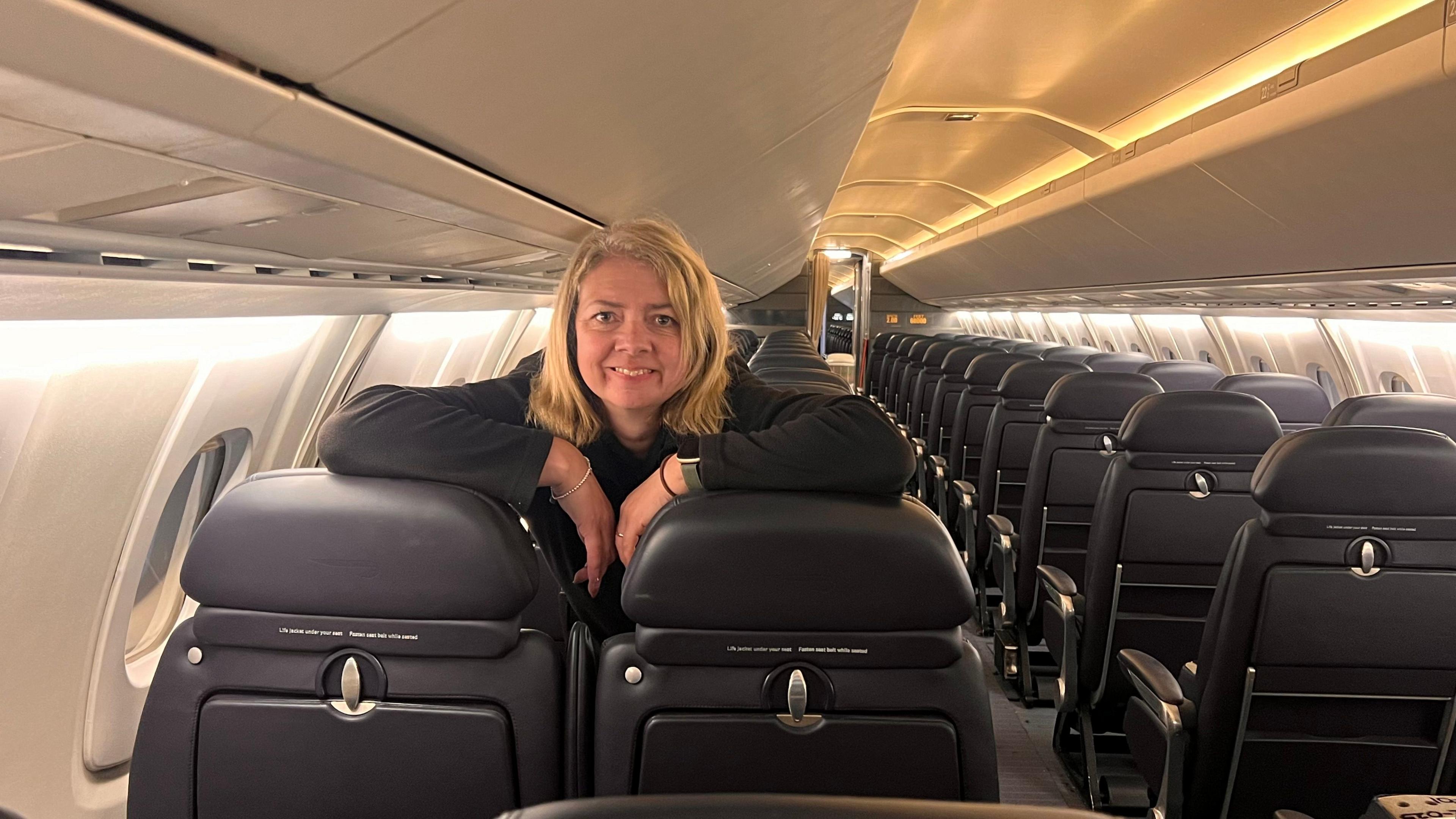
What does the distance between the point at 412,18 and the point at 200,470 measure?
3.15 meters

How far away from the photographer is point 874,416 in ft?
6.60

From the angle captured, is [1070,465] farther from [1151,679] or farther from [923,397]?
[923,397]

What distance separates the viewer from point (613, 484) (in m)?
2.44

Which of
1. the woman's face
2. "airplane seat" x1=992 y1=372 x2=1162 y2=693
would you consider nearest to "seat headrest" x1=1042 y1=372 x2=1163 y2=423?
"airplane seat" x1=992 y1=372 x2=1162 y2=693

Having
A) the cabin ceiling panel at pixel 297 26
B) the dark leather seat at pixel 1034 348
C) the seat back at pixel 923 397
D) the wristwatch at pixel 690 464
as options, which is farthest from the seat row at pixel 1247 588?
the dark leather seat at pixel 1034 348

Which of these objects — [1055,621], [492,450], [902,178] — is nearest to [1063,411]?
[1055,621]

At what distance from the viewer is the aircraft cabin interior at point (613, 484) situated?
146 cm

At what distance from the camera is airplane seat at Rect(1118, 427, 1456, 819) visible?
2.57 metres

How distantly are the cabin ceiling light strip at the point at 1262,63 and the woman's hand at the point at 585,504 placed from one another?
3.05m

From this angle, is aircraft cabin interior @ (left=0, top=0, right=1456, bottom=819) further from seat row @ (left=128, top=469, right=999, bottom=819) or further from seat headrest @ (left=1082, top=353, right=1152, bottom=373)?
seat headrest @ (left=1082, top=353, right=1152, bottom=373)

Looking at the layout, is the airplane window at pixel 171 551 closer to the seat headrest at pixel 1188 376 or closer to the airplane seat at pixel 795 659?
the airplane seat at pixel 795 659

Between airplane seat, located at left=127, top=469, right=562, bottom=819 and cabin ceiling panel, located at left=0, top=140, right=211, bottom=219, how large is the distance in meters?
0.51

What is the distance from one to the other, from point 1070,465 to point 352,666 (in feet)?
12.9

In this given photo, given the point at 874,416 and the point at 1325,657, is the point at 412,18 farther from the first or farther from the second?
the point at 1325,657
